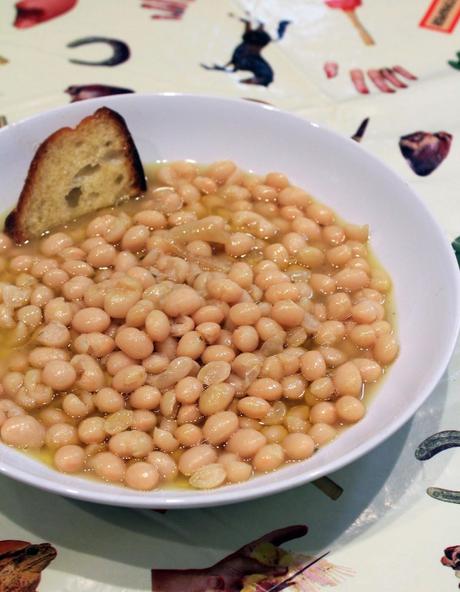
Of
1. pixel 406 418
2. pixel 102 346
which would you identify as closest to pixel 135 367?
pixel 102 346

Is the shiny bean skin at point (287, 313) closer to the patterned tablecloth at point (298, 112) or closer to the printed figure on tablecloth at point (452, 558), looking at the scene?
the patterned tablecloth at point (298, 112)

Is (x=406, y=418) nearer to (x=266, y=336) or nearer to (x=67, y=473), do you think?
(x=266, y=336)

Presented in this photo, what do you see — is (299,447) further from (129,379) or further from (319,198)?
(319,198)

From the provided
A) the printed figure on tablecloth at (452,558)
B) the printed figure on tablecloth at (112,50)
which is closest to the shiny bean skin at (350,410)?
the printed figure on tablecloth at (452,558)

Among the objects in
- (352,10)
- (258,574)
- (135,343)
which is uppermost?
(352,10)

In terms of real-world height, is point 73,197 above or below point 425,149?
below

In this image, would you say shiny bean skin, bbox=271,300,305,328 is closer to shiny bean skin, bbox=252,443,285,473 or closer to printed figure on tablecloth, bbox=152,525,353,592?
shiny bean skin, bbox=252,443,285,473

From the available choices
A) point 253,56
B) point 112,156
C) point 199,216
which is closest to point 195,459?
point 199,216
